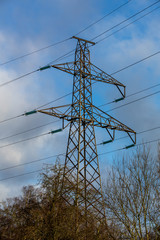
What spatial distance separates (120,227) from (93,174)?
297cm

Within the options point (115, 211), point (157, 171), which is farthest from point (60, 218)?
point (157, 171)

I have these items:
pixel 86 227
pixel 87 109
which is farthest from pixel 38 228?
pixel 87 109

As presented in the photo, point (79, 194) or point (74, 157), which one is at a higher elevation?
point (74, 157)

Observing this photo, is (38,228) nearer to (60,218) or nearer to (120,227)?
(60,218)

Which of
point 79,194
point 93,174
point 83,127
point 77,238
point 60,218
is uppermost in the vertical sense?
point 83,127

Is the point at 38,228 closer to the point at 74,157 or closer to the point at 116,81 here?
the point at 74,157

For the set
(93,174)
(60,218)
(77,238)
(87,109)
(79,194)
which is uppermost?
(87,109)

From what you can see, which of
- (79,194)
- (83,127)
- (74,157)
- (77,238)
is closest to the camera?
(77,238)

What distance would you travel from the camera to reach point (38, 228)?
13.8 metres

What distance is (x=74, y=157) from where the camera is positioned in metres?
16.4

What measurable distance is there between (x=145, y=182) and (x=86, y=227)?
3.47m

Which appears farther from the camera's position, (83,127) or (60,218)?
(83,127)

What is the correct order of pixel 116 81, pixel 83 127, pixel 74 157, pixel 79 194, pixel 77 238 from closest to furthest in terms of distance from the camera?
1. pixel 77 238
2. pixel 79 194
3. pixel 74 157
4. pixel 83 127
5. pixel 116 81

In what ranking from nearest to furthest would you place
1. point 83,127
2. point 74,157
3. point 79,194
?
1. point 79,194
2. point 74,157
3. point 83,127
